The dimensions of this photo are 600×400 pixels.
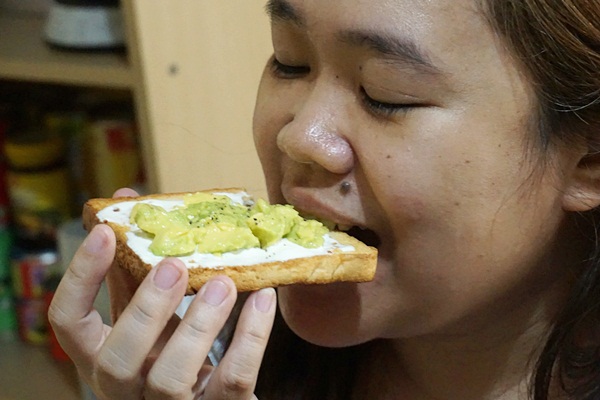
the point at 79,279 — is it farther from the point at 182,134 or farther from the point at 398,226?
the point at 182,134

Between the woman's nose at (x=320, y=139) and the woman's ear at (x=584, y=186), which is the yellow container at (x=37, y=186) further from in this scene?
the woman's ear at (x=584, y=186)

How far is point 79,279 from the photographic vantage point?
2.94ft

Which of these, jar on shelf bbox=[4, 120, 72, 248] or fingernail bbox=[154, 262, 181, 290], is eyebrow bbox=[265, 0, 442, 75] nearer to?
fingernail bbox=[154, 262, 181, 290]

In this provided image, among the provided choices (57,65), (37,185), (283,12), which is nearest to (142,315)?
(283,12)

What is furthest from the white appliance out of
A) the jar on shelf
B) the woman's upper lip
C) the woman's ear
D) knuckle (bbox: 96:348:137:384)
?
the woman's ear

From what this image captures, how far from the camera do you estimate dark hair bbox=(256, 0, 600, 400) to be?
88cm

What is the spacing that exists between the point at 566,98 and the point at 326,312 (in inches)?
15.3

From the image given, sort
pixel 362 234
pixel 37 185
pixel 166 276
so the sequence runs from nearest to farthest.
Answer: pixel 166 276 < pixel 362 234 < pixel 37 185

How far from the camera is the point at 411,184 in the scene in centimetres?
91

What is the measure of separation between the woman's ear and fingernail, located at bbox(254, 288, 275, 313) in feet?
1.25

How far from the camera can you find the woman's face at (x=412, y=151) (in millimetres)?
881

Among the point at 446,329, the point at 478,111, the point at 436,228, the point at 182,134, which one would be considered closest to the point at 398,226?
the point at 436,228

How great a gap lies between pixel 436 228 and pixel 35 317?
1391mm

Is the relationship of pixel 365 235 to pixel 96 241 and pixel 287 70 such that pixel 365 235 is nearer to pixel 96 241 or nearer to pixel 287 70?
pixel 287 70
